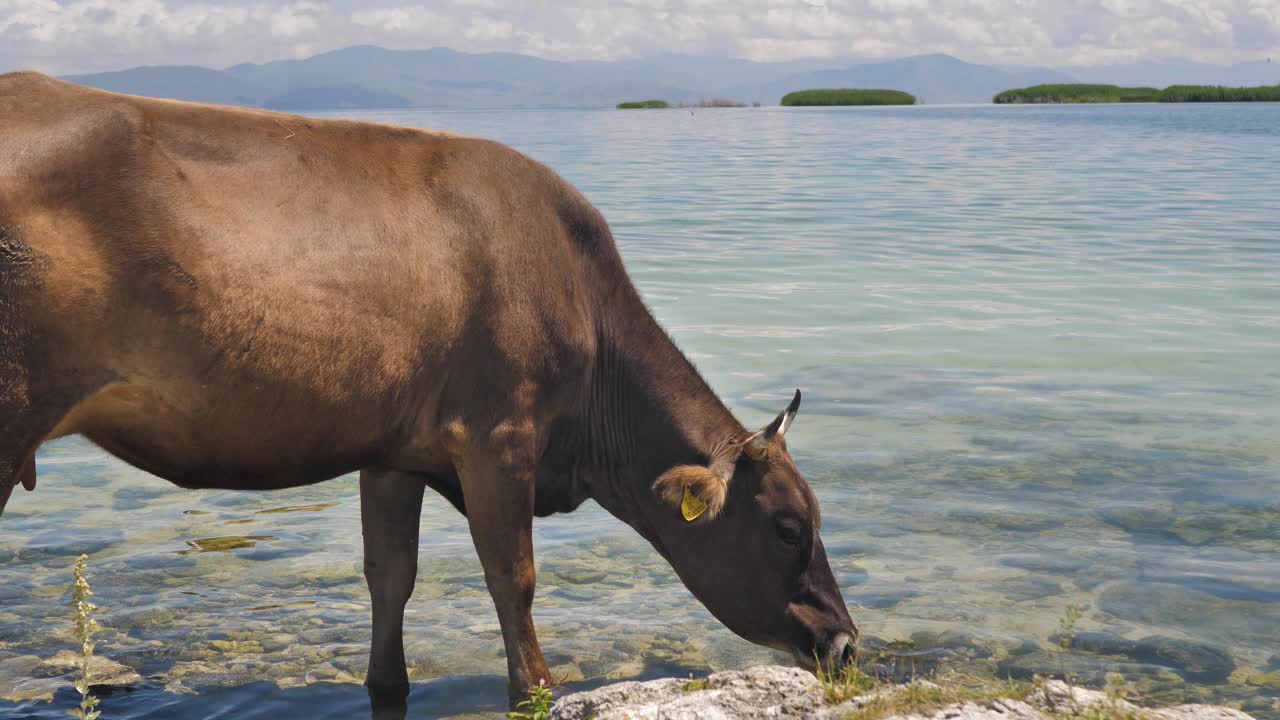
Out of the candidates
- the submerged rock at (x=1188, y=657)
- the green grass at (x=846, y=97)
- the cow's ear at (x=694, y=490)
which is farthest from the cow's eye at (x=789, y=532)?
the green grass at (x=846, y=97)

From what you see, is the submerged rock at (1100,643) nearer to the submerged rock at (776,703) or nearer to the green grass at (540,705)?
the submerged rock at (776,703)

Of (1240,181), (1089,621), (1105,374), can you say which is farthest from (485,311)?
(1240,181)

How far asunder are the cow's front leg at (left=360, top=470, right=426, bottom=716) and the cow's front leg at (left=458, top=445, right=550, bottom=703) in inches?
24.5

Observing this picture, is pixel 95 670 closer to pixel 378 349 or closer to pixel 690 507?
pixel 378 349

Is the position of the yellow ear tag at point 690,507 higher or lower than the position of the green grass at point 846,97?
lower

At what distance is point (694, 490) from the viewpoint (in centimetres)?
615

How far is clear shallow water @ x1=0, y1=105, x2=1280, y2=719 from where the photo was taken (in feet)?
22.9

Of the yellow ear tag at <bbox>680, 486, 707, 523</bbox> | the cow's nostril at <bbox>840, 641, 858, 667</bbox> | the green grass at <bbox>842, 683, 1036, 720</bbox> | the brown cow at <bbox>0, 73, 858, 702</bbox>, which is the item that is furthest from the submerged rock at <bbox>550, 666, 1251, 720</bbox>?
the cow's nostril at <bbox>840, 641, 858, 667</bbox>

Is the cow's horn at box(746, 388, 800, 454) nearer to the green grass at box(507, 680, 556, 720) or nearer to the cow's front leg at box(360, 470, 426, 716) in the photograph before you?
the cow's front leg at box(360, 470, 426, 716)

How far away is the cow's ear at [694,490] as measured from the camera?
239 inches

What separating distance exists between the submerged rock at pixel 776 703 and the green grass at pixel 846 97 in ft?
466

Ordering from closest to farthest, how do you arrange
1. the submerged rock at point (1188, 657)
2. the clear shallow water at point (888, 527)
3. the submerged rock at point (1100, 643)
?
1. the submerged rock at point (1188, 657)
2. the clear shallow water at point (888, 527)
3. the submerged rock at point (1100, 643)

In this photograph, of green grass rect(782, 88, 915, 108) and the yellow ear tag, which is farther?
green grass rect(782, 88, 915, 108)

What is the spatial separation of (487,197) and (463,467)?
116 centimetres
